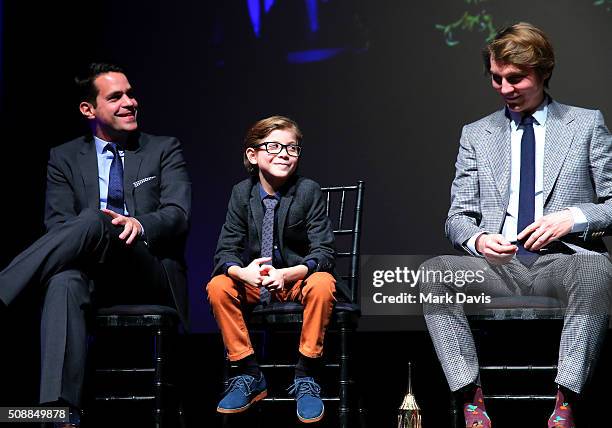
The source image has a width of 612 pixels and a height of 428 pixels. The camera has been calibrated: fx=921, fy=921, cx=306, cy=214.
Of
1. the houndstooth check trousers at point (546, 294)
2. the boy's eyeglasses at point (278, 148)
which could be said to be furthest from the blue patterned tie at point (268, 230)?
the houndstooth check trousers at point (546, 294)

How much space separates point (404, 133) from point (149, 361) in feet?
5.18

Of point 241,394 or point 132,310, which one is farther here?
point 132,310

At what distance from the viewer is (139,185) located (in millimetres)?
3488

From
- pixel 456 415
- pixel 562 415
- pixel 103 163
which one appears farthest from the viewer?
pixel 103 163

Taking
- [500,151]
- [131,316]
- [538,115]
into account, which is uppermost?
[538,115]

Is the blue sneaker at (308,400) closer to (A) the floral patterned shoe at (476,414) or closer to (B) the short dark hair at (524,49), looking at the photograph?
(A) the floral patterned shoe at (476,414)

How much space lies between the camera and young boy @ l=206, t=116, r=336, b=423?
2939mm

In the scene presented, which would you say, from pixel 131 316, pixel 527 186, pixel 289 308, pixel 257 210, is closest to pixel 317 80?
pixel 257 210

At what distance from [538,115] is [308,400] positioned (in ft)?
4.28

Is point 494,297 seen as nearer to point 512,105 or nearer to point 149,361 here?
point 512,105

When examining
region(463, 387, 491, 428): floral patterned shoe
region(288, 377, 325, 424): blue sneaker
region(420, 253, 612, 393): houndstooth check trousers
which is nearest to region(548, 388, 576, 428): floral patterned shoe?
region(420, 253, 612, 393): houndstooth check trousers

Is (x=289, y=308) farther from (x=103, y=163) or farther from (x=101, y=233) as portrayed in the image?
(x=103, y=163)

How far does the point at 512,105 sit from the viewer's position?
3.25m

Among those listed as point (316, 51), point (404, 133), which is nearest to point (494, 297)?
point (404, 133)
